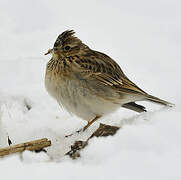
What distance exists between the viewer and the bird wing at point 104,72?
5988mm

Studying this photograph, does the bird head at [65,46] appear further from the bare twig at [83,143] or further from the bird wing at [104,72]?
the bare twig at [83,143]

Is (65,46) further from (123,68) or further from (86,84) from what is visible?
(123,68)

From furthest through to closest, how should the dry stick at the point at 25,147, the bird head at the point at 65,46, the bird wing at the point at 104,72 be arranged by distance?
the bird head at the point at 65,46 < the bird wing at the point at 104,72 < the dry stick at the point at 25,147

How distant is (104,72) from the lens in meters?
6.13

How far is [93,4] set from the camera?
10266mm

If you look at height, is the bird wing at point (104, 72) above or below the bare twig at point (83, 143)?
above

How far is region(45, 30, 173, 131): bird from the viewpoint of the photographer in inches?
228

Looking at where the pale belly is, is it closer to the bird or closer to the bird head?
the bird

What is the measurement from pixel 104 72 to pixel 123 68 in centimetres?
192

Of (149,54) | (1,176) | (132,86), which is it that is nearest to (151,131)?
(1,176)

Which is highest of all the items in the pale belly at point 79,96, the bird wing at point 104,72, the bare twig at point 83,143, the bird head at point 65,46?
the bird head at point 65,46

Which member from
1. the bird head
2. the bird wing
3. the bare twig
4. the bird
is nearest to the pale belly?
the bird

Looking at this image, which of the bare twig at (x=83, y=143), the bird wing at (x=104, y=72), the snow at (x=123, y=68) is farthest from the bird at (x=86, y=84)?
the bare twig at (x=83, y=143)

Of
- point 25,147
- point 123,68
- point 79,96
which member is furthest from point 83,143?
point 123,68
